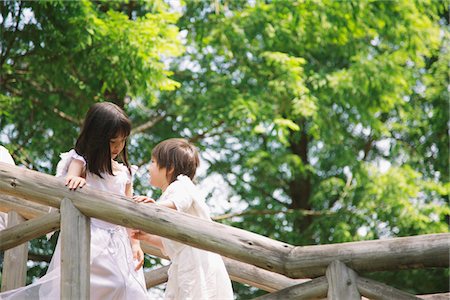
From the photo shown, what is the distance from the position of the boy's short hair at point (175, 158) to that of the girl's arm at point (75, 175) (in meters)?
0.55

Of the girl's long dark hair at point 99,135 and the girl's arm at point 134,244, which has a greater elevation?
the girl's long dark hair at point 99,135

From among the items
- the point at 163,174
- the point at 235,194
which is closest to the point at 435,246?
the point at 163,174

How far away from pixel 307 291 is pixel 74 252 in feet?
3.58

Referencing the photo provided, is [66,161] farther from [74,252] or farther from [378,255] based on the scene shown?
[378,255]

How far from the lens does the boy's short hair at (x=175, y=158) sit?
15.4 ft

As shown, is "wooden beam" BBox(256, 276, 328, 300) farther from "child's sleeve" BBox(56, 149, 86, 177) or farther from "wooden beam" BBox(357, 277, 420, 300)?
"child's sleeve" BBox(56, 149, 86, 177)

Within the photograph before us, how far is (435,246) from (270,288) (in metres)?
1.83

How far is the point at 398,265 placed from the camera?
11.8 ft

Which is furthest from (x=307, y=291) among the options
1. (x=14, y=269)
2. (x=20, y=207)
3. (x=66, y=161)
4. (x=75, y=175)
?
(x=14, y=269)

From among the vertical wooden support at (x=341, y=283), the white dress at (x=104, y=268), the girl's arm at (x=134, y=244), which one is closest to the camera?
the vertical wooden support at (x=341, y=283)

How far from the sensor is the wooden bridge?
142 inches

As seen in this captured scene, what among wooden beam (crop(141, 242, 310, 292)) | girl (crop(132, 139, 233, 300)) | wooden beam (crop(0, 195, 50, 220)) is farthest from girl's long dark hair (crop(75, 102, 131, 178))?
wooden beam (crop(141, 242, 310, 292))

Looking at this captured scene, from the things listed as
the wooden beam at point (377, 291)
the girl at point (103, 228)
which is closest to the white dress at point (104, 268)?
the girl at point (103, 228)

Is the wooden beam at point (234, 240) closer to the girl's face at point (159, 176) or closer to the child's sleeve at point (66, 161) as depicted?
the child's sleeve at point (66, 161)
